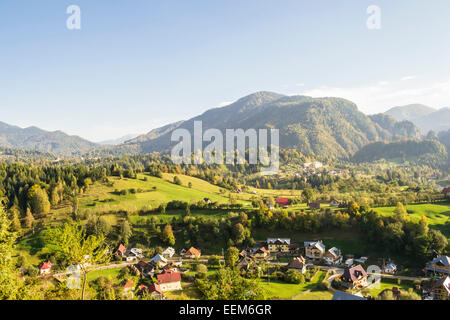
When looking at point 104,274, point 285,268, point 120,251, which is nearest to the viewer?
point 104,274

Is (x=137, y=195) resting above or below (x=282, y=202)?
above

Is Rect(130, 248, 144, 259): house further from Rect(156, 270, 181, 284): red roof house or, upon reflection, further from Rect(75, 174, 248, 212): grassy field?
Rect(75, 174, 248, 212): grassy field

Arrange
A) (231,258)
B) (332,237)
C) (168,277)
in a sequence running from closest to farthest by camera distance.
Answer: (168,277) < (231,258) < (332,237)

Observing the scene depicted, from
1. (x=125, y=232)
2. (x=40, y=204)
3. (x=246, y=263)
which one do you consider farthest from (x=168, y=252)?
(x=40, y=204)

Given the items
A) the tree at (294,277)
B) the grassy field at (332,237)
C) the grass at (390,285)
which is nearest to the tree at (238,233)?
the grassy field at (332,237)

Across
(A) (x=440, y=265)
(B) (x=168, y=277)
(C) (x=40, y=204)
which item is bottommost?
(B) (x=168, y=277)

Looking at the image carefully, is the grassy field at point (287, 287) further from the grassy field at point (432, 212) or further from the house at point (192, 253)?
the grassy field at point (432, 212)

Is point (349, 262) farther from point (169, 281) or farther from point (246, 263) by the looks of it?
point (169, 281)

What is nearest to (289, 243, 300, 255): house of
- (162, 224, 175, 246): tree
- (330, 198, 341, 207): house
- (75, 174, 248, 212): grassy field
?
(330, 198, 341, 207): house
